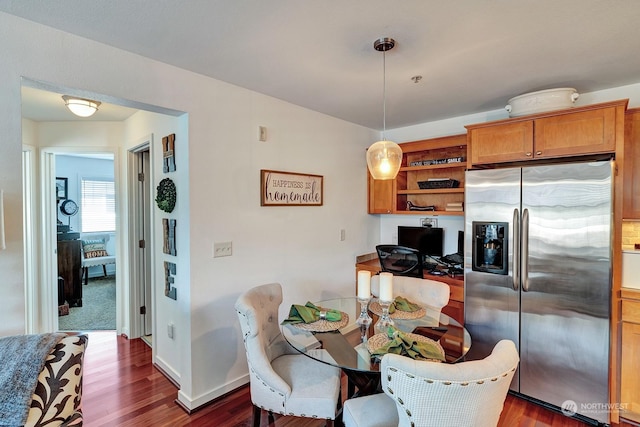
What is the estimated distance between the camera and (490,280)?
2525mm

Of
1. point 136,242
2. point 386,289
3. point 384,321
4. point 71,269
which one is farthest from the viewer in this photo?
point 71,269

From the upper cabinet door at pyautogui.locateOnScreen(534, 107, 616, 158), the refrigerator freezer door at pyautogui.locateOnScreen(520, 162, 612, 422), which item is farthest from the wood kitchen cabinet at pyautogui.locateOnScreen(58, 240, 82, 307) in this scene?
the upper cabinet door at pyautogui.locateOnScreen(534, 107, 616, 158)

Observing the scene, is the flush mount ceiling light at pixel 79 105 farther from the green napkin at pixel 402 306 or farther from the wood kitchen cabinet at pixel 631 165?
the wood kitchen cabinet at pixel 631 165

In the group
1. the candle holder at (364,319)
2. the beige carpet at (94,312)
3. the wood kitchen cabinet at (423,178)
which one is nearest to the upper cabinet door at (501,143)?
the wood kitchen cabinet at (423,178)

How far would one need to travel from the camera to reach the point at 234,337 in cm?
251

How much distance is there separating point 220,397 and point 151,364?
0.97 metres

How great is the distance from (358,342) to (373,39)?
1734mm

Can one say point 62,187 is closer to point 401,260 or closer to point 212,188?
point 212,188

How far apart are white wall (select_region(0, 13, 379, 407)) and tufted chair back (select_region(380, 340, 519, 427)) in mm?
1671

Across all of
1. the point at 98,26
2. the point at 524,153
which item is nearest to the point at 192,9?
the point at 98,26

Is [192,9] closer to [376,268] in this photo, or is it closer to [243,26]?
[243,26]

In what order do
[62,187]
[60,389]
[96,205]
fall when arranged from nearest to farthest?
[60,389] < [62,187] < [96,205]

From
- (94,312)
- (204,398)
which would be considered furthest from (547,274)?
(94,312)

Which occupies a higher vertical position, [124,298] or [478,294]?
[478,294]
